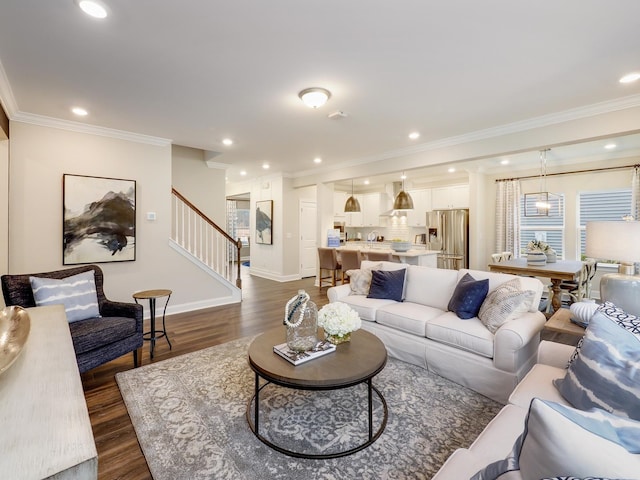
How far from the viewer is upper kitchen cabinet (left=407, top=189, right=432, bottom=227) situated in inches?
312

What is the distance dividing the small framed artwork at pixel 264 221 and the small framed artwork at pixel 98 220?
12.2ft

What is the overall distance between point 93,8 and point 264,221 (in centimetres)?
621

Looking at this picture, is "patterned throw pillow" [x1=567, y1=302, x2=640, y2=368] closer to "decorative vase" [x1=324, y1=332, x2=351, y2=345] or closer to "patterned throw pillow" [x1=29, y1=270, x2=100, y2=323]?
"decorative vase" [x1=324, y1=332, x2=351, y2=345]

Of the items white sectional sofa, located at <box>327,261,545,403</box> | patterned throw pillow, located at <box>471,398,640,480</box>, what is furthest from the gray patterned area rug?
patterned throw pillow, located at <box>471,398,640,480</box>

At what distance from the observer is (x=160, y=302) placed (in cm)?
464

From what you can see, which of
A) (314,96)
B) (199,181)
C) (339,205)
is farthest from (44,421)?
(339,205)

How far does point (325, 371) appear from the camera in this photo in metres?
1.90

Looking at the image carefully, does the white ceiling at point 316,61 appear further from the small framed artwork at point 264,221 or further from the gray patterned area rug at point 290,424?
the small framed artwork at point 264,221

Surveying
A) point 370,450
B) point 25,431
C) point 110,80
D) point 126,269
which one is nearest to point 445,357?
point 370,450

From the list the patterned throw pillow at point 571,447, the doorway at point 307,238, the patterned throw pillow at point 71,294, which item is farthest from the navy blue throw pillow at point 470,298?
the doorway at point 307,238

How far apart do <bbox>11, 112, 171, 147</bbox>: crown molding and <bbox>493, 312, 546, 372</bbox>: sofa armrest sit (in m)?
4.84

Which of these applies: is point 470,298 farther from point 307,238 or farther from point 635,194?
point 307,238

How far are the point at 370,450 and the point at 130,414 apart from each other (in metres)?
1.72

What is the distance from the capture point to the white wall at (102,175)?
3.65 meters
